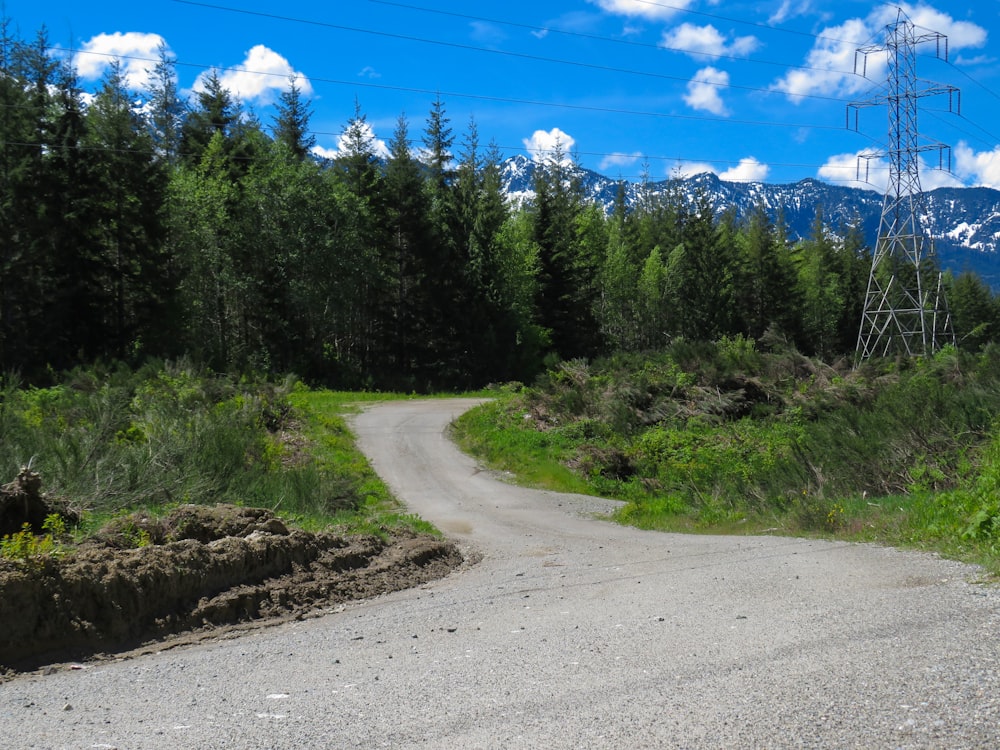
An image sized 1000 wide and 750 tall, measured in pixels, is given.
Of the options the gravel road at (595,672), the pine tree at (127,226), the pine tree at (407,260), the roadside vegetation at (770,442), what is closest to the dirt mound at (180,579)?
the gravel road at (595,672)

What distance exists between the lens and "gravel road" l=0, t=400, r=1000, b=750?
14.5 ft

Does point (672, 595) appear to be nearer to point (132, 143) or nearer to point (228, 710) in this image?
point (228, 710)

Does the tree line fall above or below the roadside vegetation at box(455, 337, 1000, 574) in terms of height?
above

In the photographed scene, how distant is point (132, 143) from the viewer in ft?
116

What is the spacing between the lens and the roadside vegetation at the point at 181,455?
432 inches

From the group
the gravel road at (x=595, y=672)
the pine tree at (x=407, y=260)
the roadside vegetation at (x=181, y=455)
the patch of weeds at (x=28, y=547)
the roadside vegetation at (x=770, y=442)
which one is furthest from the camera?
the pine tree at (x=407, y=260)

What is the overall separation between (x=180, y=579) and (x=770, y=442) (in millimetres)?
17895

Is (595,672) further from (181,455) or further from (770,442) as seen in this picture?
(770,442)

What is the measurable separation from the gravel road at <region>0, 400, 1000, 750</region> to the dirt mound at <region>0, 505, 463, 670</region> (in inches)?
16.6

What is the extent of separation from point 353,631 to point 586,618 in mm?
1993

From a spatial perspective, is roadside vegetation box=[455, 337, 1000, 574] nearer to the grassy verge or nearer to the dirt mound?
the grassy verge

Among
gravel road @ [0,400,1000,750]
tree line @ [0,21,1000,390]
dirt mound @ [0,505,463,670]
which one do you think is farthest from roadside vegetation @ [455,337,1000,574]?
tree line @ [0,21,1000,390]

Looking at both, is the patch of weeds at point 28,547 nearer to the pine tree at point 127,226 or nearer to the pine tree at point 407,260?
the pine tree at point 127,226

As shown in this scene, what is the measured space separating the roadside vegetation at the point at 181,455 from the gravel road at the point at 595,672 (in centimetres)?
255
